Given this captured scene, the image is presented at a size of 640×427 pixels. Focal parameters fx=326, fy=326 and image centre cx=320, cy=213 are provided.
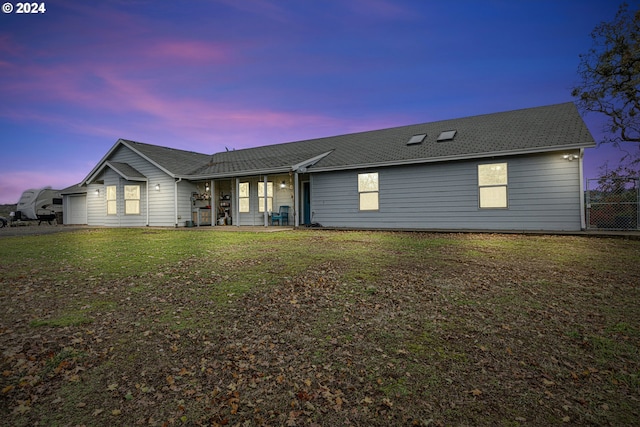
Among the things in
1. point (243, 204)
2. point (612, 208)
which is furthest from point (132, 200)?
point (612, 208)

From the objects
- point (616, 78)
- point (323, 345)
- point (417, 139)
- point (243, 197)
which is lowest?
point (323, 345)

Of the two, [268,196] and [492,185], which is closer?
[492,185]

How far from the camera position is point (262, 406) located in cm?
274

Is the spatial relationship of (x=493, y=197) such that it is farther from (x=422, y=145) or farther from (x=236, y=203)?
(x=236, y=203)

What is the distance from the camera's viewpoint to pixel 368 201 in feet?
51.9

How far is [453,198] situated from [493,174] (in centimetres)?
178

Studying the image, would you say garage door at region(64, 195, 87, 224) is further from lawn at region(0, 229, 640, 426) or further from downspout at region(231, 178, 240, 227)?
lawn at region(0, 229, 640, 426)

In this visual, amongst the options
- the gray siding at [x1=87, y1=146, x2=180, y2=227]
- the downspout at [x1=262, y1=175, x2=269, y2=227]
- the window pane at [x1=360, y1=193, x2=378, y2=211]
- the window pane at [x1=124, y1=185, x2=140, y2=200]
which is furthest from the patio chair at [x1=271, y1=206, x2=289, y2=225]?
the window pane at [x1=124, y1=185, x2=140, y2=200]

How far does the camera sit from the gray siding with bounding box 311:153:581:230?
1215cm

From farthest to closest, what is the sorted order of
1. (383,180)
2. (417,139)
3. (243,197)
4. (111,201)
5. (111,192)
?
(111,201) → (111,192) → (243,197) → (417,139) → (383,180)

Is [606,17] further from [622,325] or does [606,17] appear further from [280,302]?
[280,302]

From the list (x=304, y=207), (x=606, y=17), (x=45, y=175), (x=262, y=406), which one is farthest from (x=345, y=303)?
(x=45, y=175)

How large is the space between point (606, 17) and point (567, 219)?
10.3 metres

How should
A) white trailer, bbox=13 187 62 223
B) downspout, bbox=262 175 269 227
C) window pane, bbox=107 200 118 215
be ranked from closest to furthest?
downspout, bbox=262 175 269 227
window pane, bbox=107 200 118 215
white trailer, bbox=13 187 62 223
